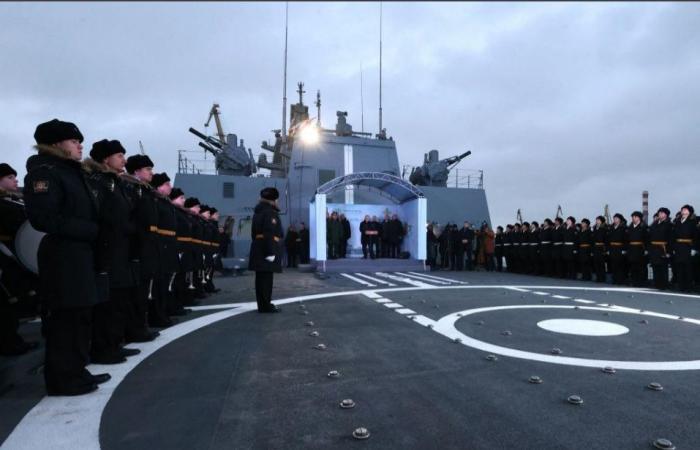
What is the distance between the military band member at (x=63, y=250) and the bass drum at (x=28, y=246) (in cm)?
117

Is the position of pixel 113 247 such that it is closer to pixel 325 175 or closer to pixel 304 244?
pixel 304 244

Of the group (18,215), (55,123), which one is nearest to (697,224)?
(55,123)

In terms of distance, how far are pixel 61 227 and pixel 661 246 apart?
12214 mm

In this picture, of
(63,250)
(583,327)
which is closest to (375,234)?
(583,327)

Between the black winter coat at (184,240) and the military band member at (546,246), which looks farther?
the military band member at (546,246)

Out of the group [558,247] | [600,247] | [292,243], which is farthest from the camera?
[292,243]

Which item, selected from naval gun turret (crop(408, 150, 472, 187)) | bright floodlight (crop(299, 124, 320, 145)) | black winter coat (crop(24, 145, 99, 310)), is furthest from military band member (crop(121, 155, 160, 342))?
naval gun turret (crop(408, 150, 472, 187))

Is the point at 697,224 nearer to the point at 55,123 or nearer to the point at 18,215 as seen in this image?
the point at 55,123

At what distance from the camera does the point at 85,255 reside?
3100 millimetres

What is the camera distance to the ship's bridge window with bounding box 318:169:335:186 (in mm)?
21047

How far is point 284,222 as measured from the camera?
20000 millimetres

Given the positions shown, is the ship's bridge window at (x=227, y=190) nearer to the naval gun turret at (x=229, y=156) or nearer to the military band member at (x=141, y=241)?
the naval gun turret at (x=229, y=156)

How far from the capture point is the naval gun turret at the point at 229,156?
21.3 m

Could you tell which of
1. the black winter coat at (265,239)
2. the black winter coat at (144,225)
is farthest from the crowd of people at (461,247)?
the black winter coat at (144,225)
